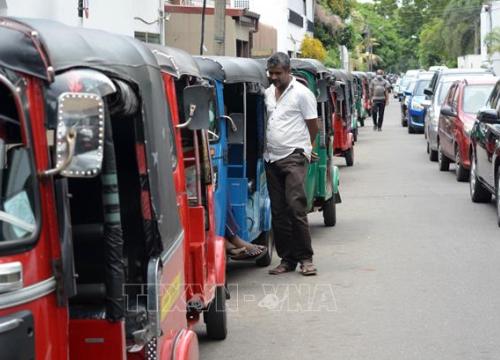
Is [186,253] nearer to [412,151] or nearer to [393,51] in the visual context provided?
[412,151]

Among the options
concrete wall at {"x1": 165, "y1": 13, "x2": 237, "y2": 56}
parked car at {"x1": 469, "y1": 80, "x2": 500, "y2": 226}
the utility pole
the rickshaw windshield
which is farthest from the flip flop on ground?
concrete wall at {"x1": 165, "y1": 13, "x2": 237, "y2": 56}

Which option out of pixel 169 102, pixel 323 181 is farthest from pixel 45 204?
pixel 323 181

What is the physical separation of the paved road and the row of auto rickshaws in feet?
4.39

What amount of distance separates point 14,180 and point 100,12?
18691mm

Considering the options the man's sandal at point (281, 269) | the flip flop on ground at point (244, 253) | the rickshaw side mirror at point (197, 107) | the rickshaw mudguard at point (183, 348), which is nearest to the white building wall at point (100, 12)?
the man's sandal at point (281, 269)

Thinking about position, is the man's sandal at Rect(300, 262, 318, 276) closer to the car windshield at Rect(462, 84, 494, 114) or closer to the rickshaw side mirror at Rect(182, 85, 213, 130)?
the rickshaw side mirror at Rect(182, 85, 213, 130)

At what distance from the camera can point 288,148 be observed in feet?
31.9

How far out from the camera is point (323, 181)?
12.3 m

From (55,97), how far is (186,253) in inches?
105

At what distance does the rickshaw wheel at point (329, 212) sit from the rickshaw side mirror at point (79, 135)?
Answer: 367 inches

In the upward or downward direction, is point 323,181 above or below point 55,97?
below

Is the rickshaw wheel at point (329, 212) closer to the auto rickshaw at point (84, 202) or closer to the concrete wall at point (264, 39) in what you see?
the auto rickshaw at point (84, 202)

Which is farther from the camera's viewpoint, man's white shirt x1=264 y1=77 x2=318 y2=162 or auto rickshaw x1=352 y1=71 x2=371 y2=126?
auto rickshaw x1=352 y1=71 x2=371 y2=126

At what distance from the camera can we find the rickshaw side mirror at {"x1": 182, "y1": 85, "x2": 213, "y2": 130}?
249 inches
